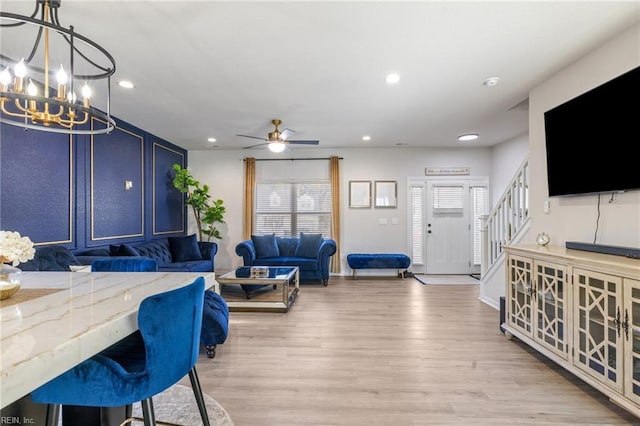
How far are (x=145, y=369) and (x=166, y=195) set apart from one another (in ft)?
17.5

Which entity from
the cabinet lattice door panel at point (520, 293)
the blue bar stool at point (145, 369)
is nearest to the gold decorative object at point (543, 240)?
the cabinet lattice door panel at point (520, 293)

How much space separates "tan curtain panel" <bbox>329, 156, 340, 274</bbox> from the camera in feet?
20.7

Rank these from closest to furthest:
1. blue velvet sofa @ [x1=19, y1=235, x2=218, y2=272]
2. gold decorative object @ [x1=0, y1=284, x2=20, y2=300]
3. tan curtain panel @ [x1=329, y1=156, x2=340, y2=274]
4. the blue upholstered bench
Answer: gold decorative object @ [x1=0, y1=284, x2=20, y2=300], blue velvet sofa @ [x1=19, y1=235, x2=218, y2=272], the blue upholstered bench, tan curtain panel @ [x1=329, y1=156, x2=340, y2=274]

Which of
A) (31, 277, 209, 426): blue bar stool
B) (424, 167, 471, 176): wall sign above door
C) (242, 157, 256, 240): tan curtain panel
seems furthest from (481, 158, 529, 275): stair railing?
(242, 157, 256, 240): tan curtain panel

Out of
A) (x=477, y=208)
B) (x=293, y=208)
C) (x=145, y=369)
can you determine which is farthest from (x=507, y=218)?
(x=145, y=369)

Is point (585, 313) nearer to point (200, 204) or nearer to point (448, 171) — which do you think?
point (448, 171)

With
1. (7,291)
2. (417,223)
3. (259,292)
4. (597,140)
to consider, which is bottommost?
(259,292)

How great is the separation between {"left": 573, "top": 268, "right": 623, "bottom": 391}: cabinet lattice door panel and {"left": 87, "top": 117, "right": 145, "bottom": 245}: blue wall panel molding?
520cm

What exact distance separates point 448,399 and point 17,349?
232 cm

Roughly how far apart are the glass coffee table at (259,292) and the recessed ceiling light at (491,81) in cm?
323

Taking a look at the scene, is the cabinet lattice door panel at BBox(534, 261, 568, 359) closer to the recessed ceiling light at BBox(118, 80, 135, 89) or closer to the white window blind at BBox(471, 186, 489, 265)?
the white window blind at BBox(471, 186, 489, 265)

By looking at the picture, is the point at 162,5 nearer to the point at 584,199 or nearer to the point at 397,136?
the point at 584,199

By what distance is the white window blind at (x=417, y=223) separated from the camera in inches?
253

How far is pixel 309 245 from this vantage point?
5.84 m
